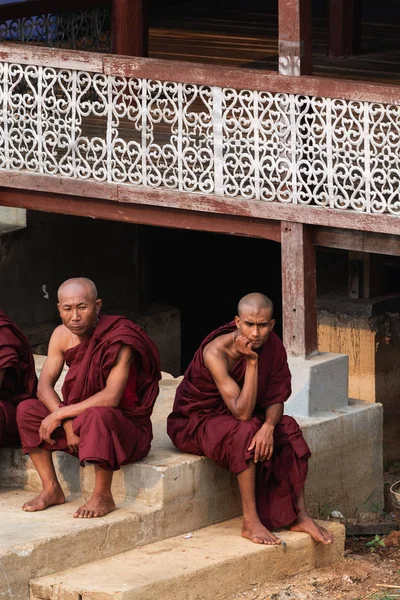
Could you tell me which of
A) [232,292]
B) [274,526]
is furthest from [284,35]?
[232,292]

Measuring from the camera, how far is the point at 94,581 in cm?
792

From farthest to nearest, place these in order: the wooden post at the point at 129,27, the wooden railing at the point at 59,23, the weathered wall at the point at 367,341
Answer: the wooden railing at the point at 59,23
the weathered wall at the point at 367,341
the wooden post at the point at 129,27

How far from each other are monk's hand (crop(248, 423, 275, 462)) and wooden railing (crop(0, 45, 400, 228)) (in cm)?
174

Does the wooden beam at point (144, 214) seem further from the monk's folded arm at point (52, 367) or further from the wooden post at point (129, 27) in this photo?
the monk's folded arm at point (52, 367)

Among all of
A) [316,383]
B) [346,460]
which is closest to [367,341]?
[346,460]

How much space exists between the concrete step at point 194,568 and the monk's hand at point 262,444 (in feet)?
1.54

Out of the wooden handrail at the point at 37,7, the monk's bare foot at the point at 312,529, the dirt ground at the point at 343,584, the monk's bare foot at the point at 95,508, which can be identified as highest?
the wooden handrail at the point at 37,7

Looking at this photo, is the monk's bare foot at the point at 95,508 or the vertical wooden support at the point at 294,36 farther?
the vertical wooden support at the point at 294,36

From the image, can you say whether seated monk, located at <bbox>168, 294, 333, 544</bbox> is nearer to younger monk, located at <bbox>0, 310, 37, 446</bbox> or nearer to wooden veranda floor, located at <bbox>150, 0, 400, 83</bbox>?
younger monk, located at <bbox>0, 310, 37, 446</bbox>

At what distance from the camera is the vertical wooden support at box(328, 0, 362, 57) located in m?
13.3

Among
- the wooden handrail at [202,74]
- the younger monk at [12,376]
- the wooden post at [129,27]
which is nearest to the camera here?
the younger monk at [12,376]

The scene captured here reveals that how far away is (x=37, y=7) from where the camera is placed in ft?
42.2

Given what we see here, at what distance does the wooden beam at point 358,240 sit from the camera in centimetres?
973

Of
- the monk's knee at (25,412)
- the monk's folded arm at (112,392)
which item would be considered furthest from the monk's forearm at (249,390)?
the monk's knee at (25,412)
